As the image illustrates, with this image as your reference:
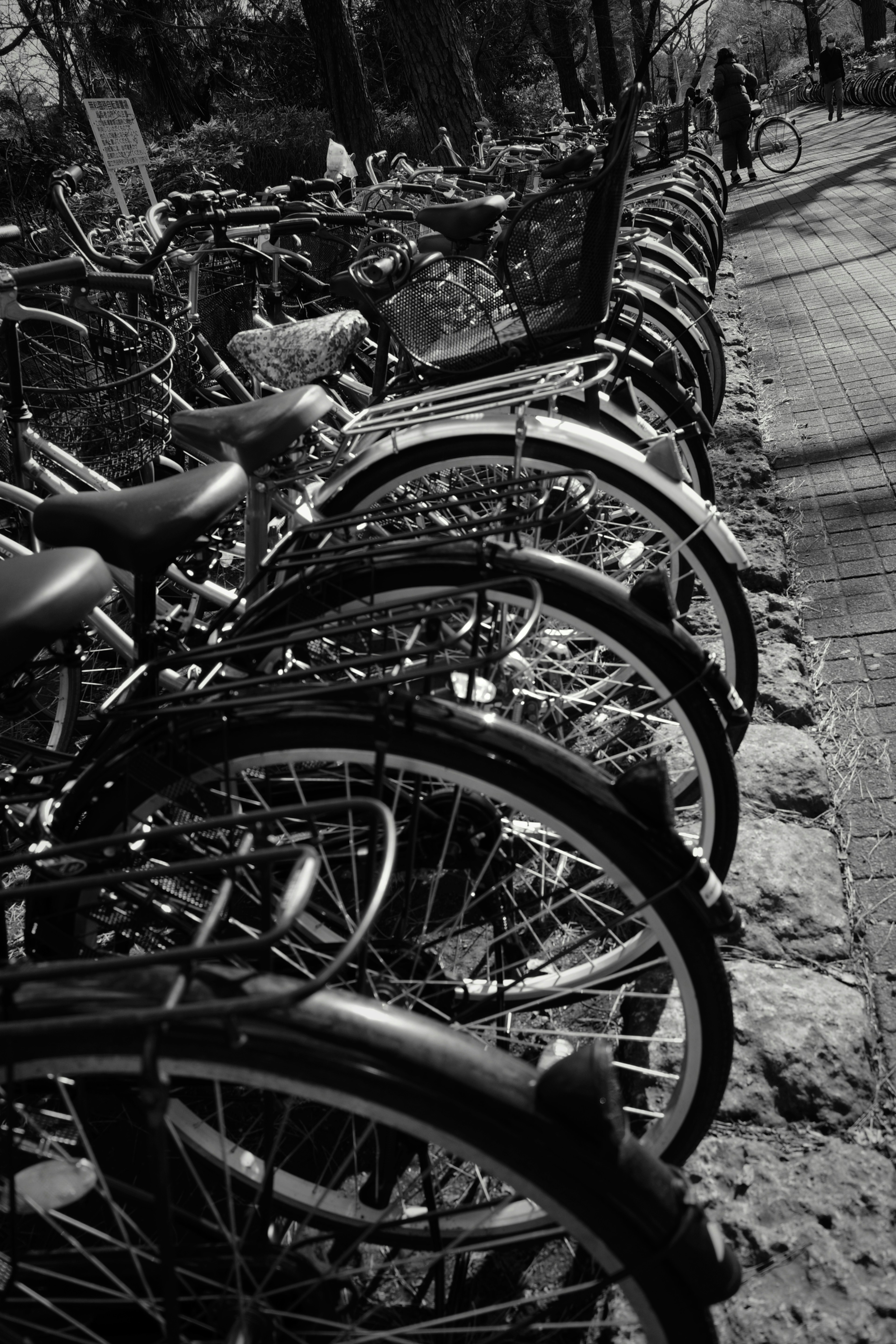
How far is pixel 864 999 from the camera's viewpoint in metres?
2.25

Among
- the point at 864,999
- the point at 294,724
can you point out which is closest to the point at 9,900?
the point at 294,724

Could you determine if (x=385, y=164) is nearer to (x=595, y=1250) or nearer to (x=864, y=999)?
(x=864, y=999)

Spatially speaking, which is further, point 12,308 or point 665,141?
point 665,141

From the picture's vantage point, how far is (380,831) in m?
1.84

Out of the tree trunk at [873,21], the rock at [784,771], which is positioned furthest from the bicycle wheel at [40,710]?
the tree trunk at [873,21]

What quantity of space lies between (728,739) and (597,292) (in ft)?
4.40

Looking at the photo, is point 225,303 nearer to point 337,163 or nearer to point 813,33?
point 337,163

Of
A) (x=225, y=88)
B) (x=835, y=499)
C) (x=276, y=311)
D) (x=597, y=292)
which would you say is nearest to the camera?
(x=597, y=292)

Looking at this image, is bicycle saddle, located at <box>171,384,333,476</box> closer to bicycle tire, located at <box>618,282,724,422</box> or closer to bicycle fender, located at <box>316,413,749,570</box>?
bicycle fender, located at <box>316,413,749,570</box>

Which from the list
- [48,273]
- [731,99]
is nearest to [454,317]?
[48,273]

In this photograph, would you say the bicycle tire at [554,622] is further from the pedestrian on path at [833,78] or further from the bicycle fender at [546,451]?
the pedestrian on path at [833,78]

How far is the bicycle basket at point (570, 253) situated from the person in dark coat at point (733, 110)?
1498cm

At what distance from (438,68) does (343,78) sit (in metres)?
3.11

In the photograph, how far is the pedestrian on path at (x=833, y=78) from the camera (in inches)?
1027
